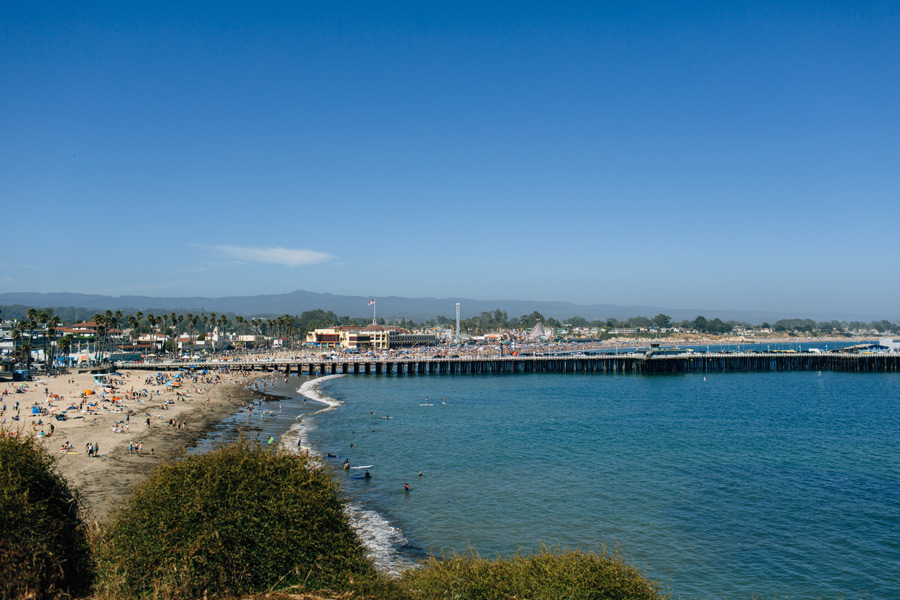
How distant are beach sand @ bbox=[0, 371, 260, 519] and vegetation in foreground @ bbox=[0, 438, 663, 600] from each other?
2592 millimetres

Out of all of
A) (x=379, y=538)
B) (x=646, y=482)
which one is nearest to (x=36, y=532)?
(x=379, y=538)

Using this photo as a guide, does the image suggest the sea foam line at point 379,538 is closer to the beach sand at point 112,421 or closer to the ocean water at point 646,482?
the ocean water at point 646,482

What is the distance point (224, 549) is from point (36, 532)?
383 cm

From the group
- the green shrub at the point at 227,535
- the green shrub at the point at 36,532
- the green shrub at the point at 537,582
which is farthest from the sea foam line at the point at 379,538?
the green shrub at the point at 36,532

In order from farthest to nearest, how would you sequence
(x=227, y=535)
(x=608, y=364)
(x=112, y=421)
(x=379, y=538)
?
(x=608, y=364)
(x=112, y=421)
(x=379, y=538)
(x=227, y=535)

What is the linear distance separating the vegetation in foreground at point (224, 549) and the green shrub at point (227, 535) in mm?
24

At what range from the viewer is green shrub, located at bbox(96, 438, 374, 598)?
39.8ft

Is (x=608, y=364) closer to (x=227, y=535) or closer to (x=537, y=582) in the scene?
(x=537, y=582)

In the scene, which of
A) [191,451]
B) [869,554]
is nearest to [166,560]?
[869,554]

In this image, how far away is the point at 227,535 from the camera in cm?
1262

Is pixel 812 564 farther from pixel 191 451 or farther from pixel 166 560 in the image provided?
pixel 191 451

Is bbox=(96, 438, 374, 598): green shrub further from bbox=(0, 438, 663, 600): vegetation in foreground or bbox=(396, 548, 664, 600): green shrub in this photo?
bbox=(396, 548, 664, 600): green shrub

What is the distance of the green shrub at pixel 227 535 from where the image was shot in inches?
478

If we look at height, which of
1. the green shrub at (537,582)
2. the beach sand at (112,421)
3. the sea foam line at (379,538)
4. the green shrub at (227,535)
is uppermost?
the green shrub at (227,535)
